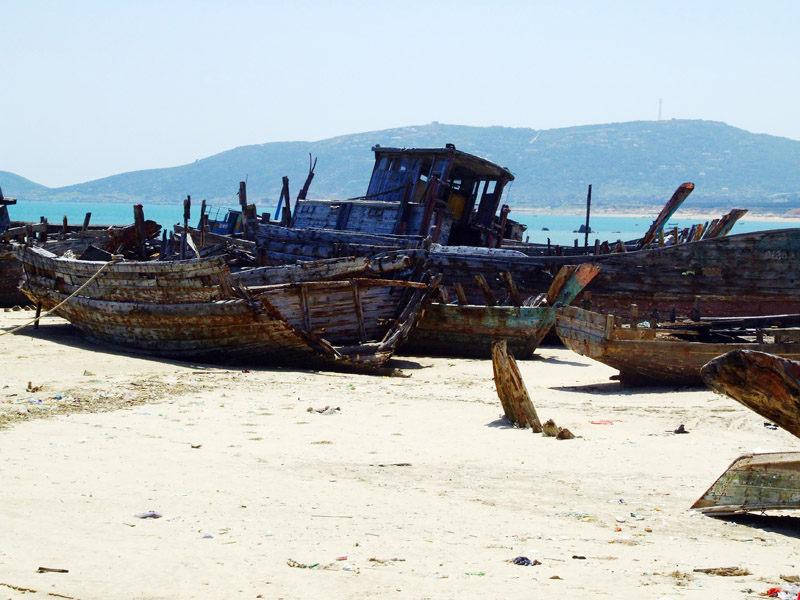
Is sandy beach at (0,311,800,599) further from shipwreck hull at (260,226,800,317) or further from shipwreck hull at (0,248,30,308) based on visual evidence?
shipwreck hull at (0,248,30,308)

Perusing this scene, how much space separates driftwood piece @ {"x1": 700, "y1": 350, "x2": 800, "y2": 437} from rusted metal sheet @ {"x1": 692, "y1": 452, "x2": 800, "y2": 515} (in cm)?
41

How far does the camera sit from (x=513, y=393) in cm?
995

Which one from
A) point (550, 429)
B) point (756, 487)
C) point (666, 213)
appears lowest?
point (550, 429)

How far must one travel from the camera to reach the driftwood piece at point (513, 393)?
32.0 ft

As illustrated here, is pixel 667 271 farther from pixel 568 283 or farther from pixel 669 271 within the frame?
pixel 568 283

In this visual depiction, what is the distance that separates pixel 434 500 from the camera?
22.8 feet

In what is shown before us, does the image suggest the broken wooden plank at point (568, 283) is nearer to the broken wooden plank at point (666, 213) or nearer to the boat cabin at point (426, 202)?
the boat cabin at point (426, 202)

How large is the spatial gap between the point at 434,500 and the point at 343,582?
1.90 meters

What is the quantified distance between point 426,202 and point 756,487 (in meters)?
12.9

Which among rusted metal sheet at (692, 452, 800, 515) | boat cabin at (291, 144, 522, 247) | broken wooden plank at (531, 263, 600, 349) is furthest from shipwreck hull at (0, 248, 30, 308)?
rusted metal sheet at (692, 452, 800, 515)

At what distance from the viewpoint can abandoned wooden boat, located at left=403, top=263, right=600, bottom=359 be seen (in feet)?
50.6

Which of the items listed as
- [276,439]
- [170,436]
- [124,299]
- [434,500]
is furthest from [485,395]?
[124,299]

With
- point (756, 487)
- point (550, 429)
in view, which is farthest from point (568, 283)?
point (756, 487)

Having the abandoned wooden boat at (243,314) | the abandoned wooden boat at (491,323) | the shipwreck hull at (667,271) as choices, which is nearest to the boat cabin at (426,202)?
the shipwreck hull at (667,271)
